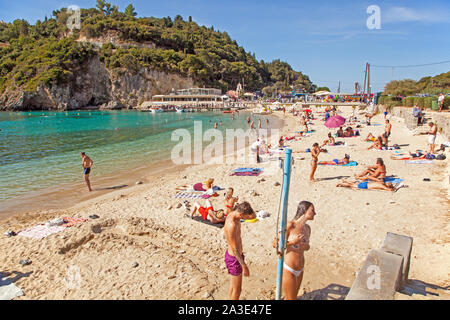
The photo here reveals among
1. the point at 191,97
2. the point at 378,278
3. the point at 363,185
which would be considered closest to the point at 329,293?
the point at 378,278

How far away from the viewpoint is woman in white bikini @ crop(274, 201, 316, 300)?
3.49 metres

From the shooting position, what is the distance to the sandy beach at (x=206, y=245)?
14.9 ft

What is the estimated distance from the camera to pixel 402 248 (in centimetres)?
382

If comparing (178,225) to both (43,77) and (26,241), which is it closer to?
(26,241)

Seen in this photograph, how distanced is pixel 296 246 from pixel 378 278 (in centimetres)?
98

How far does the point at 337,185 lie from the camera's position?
9.24 metres

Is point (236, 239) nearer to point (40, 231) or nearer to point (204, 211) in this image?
point (204, 211)

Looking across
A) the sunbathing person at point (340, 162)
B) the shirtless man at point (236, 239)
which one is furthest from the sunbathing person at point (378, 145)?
the shirtless man at point (236, 239)

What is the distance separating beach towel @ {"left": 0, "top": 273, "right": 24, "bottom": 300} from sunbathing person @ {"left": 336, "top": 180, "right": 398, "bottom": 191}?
868 centimetres

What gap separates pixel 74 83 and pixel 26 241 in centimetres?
9186

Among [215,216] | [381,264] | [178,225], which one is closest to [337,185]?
[215,216]

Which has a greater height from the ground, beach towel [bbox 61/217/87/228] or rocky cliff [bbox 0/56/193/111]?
rocky cliff [bbox 0/56/193/111]

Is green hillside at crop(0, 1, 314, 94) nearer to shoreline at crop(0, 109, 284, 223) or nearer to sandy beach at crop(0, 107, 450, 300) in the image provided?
shoreline at crop(0, 109, 284, 223)

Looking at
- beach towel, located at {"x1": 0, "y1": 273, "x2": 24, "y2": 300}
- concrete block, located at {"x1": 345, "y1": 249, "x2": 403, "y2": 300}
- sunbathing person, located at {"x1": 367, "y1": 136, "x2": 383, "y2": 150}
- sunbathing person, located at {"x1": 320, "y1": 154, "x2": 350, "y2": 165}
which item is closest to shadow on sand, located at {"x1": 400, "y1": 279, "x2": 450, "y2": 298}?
concrete block, located at {"x1": 345, "y1": 249, "x2": 403, "y2": 300}
